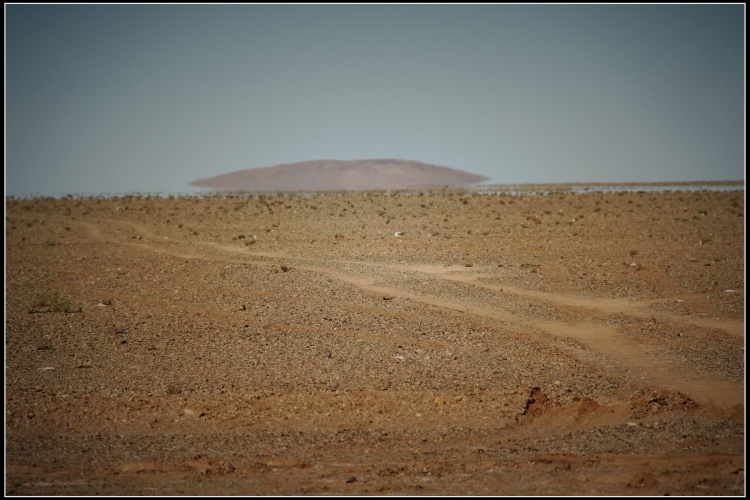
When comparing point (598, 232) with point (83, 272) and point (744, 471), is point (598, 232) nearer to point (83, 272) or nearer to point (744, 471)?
point (83, 272)

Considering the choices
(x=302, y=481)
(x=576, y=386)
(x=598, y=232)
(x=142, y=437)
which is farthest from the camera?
(x=598, y=232)

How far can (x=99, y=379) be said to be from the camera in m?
10.1

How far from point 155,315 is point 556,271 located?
1087cm

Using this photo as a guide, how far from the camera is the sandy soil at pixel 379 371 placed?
6969 mm

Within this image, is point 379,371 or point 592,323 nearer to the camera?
point 379,371

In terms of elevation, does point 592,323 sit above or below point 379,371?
above

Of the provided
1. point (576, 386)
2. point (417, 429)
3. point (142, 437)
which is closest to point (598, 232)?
point (576, 386)

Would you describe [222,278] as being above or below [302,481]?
above

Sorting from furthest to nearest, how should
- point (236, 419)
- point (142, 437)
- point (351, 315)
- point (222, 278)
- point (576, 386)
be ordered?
point (222, 278) → point (351, 315) → point (576, 386) → point (236, 419) → point (142, 437)

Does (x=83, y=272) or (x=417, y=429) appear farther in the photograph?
(x=83, y=272)

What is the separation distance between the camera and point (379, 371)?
10461mm

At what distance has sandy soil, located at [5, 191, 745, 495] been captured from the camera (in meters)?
6.97

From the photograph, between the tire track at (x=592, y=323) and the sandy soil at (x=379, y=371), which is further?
the tire track at (x=592, y=323)

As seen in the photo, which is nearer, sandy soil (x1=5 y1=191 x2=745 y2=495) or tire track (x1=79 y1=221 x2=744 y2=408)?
sandy soil (x1=5 y1=191 x2=745 y2=495)
